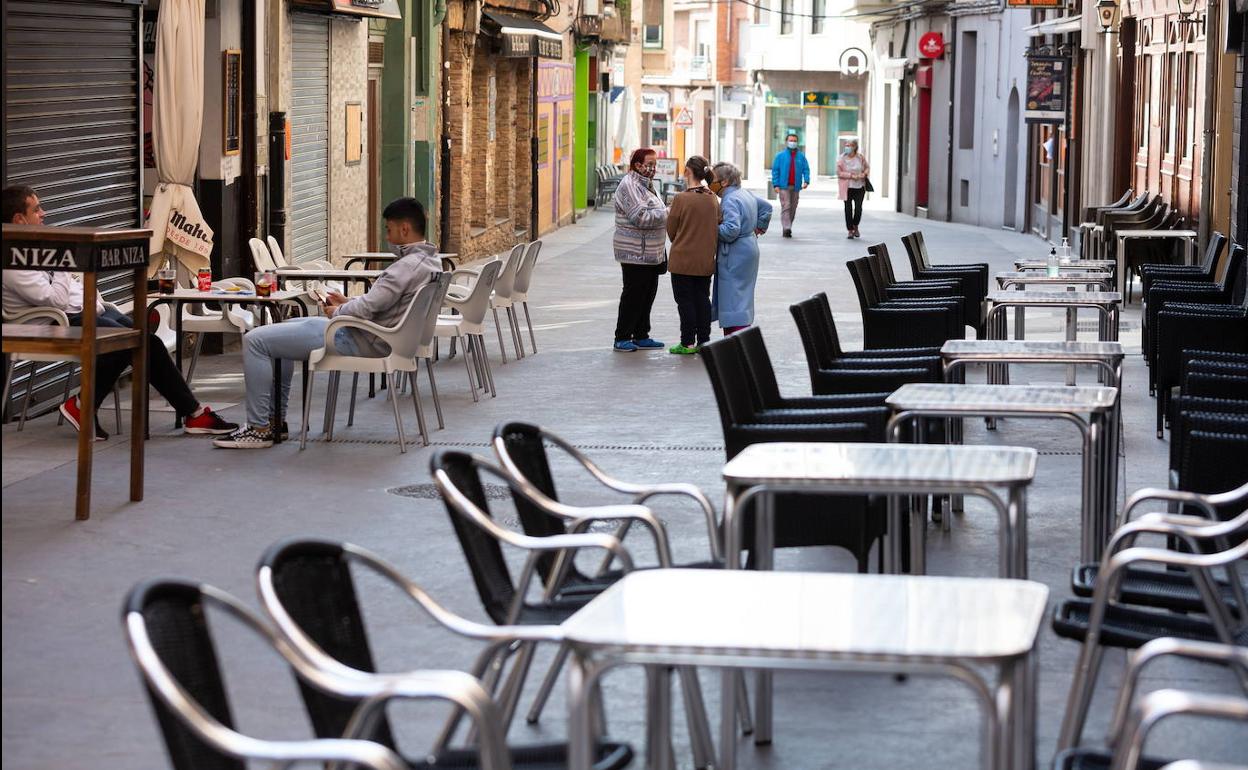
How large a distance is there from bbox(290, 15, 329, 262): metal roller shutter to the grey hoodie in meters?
6.80

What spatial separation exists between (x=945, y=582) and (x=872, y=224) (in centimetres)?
3337

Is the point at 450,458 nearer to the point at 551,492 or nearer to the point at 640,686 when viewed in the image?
the point at 551,492

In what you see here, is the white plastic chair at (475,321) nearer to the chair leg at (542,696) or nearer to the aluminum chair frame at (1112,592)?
the chair leg at (542,696)

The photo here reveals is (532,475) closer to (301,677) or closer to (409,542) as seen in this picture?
(301,677)

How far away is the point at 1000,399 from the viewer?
6.78 meters

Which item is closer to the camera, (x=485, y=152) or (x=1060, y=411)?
(x=1060, y=411)

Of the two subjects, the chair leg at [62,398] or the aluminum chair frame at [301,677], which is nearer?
the aluminum chair frame at [301,677]

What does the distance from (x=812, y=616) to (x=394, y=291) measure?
22.2 ft

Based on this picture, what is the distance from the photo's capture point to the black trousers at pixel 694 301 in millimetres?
14934

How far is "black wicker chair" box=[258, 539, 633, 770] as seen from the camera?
3703mm

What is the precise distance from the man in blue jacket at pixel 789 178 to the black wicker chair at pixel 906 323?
2081 centimetres

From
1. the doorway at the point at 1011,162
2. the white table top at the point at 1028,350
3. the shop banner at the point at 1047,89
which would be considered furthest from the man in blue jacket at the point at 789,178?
the white table top at the point at 1028,350

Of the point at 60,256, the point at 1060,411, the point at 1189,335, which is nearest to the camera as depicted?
the point at 1060,411

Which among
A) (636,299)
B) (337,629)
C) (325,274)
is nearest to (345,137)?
(636,299)
